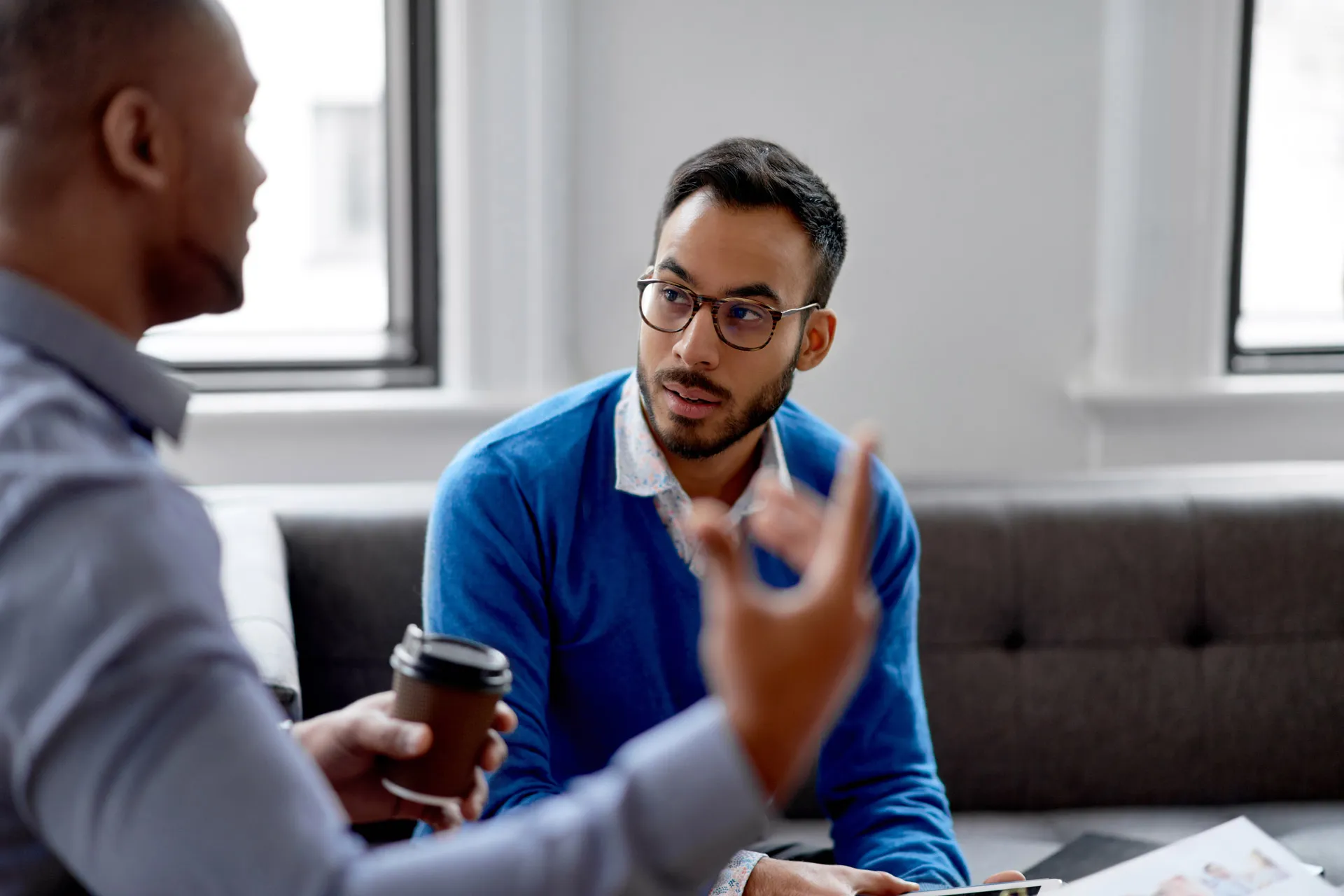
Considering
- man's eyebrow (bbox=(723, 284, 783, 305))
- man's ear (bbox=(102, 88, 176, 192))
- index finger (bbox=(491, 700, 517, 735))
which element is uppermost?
man's ear (bbox=(102, 88, 176, 192))

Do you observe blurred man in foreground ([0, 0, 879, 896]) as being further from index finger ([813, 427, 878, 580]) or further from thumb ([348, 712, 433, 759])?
thumb ([348, 712, 433, 759])

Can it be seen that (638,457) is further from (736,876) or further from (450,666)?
(450,666)

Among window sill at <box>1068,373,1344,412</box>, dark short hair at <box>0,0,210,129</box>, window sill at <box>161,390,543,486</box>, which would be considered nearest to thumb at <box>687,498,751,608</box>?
dark short hair at <box>0,0,210,129</box>

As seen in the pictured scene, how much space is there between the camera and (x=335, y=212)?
100 inches

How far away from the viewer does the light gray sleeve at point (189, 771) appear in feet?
2.06

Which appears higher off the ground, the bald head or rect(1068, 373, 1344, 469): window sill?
the bald head

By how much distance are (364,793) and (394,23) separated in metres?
1.83

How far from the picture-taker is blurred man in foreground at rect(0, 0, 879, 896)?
631mm

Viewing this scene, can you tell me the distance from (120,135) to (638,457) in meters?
0.98

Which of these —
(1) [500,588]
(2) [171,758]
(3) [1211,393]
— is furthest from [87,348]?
(3) [1211,393]

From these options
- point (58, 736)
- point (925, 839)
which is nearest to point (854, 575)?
point (58, 736)

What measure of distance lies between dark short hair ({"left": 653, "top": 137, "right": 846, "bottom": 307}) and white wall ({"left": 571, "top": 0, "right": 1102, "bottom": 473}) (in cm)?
70

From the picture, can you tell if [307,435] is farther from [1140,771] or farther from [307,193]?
[1140,771]

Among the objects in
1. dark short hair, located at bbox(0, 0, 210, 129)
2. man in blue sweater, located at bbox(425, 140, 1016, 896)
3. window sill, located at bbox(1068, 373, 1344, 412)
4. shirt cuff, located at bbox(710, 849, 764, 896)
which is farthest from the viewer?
window sill, located at bbox(1068, 373, 1344, 412)
